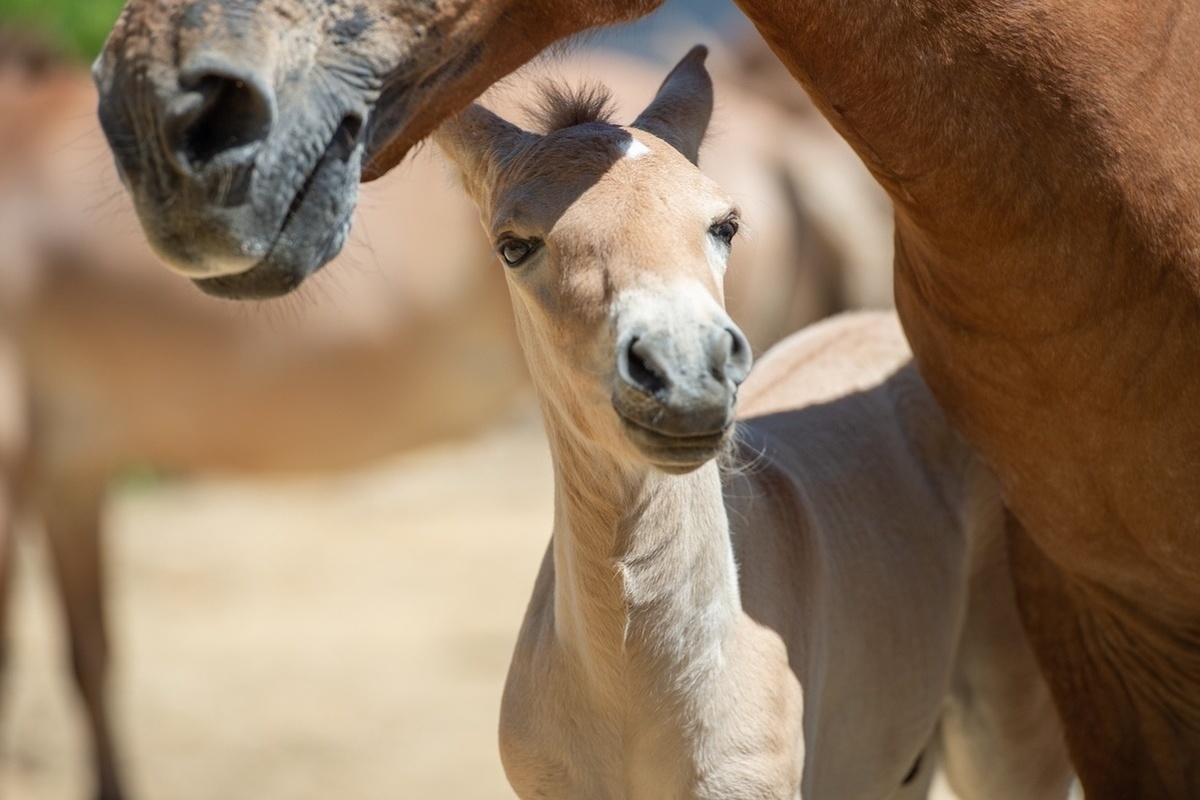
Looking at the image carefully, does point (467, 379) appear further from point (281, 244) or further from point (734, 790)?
point (281, 244)

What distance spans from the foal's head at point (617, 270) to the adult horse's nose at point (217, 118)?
602 mm

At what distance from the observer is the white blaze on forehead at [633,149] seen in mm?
2404

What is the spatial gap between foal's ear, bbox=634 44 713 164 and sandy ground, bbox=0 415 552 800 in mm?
3264

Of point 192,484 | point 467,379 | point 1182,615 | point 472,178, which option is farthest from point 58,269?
point 192,484

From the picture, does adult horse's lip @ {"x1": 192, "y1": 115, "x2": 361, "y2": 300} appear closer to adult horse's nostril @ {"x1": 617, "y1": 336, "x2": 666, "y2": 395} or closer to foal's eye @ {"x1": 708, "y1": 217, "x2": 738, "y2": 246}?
adult horse's nostril @ {"x1": 617, "y1": 336, "x2": 666, "y2": 395}

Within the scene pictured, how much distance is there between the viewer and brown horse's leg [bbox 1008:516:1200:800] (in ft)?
9.34

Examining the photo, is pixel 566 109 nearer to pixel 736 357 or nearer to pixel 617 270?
pixel 617 270

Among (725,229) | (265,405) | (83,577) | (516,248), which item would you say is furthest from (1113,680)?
(83,577)

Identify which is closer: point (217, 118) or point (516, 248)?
point (217, 118)

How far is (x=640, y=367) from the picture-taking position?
6.91 feet

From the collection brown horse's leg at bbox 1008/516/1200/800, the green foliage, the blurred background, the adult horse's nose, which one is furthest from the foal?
the green foliage

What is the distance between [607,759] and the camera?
2553mm

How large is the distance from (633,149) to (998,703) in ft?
5.57

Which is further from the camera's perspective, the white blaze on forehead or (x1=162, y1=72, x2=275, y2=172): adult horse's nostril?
the white blaze on forehead
